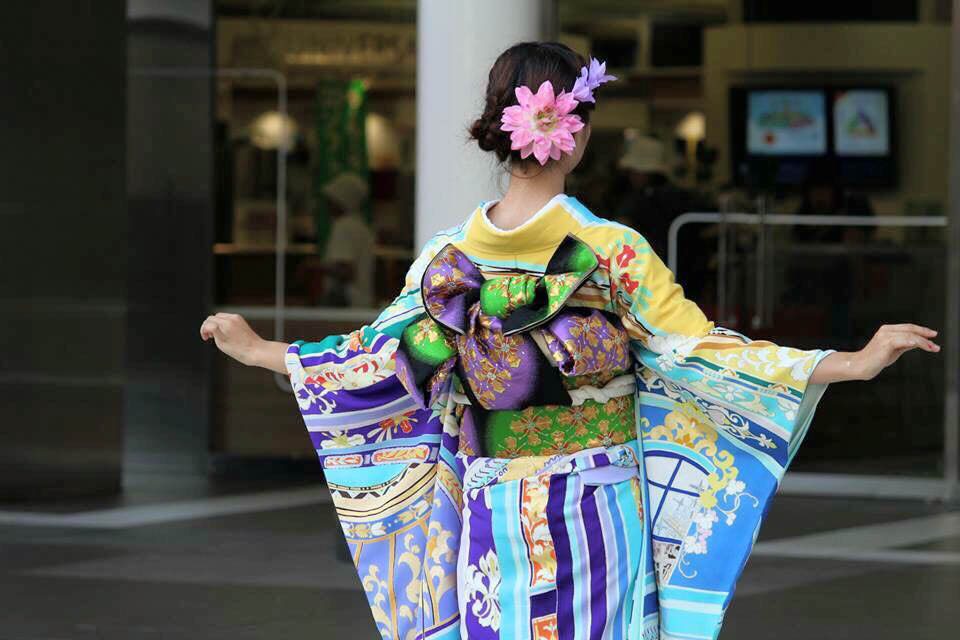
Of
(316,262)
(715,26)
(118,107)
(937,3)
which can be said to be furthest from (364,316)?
(937,3)

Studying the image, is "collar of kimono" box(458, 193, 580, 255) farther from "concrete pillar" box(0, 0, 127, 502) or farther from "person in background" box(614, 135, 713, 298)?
"person in background" box(614, 135, 713, 298)

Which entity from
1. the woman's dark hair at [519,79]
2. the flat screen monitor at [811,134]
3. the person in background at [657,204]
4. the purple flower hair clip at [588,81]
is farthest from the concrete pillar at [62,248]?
the purple flower hair clip at [588,81]

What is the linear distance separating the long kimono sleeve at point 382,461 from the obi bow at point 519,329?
26cm

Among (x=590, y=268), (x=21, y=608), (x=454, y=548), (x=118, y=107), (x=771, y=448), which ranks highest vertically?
(x=118, y=107)

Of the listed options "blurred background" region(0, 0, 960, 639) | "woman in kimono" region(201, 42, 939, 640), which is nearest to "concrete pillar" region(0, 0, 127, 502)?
"blurred background" region(0, 0, 960, 639)

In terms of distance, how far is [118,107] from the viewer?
8703 mm

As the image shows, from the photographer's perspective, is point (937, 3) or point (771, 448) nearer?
point (771, 448)

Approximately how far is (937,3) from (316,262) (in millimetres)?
3801

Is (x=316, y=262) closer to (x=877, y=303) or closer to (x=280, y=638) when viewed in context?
(x=877, y=303)

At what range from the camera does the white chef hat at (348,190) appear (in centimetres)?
964

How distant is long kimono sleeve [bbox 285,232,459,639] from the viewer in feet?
11.4

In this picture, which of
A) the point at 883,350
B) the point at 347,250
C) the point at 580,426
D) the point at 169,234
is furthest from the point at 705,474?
the point at 169,234

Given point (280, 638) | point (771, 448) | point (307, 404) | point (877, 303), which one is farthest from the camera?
point (877, 303)

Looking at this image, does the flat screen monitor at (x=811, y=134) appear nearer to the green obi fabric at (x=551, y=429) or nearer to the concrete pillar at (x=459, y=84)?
the concrete pillar at (x=459, y=84)
